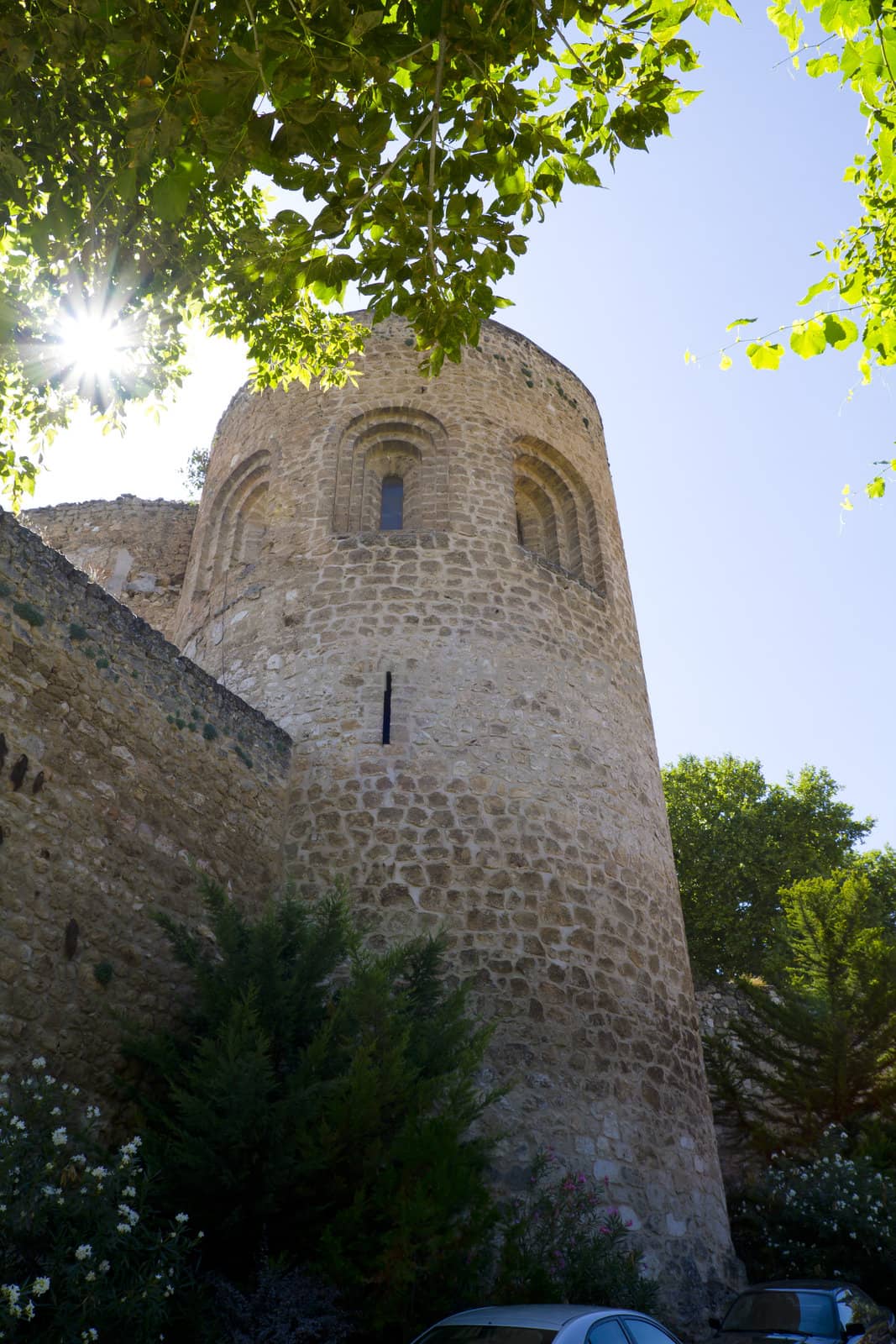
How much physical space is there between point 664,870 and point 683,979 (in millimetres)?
1059

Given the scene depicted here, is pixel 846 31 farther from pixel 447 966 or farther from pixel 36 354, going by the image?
pixel 447 966

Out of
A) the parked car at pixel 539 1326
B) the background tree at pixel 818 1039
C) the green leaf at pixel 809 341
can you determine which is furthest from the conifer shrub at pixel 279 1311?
the background tree at pixel 818 1039

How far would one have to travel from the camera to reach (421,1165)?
190 inches

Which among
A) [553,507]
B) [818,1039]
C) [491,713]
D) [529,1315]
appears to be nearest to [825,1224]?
[818,1039]

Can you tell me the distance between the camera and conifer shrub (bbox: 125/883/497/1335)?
4605 mm

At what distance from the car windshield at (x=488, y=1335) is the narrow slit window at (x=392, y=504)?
26.1ft

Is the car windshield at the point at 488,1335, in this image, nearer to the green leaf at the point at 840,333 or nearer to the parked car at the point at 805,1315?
the parked car at the point at 805,1315

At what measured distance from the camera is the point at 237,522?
39.4ft

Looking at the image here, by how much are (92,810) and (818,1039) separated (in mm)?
8333

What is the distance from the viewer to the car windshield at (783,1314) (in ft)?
20.6

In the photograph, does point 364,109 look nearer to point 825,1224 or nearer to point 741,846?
point 825,1224

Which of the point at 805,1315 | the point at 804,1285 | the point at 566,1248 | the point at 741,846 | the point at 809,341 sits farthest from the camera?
the point at 741,846

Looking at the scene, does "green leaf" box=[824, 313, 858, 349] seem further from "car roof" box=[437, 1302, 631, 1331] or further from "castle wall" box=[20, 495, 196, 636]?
"castle wall" box=[20, 495, 196, 636]

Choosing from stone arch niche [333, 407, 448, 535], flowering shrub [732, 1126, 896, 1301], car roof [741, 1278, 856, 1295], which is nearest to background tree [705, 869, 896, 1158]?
flowering shrub [732, 1126, 896, 1301]
